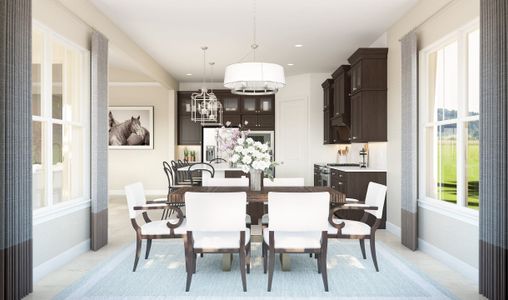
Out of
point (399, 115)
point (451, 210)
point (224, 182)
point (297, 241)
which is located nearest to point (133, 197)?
point (224, 182)

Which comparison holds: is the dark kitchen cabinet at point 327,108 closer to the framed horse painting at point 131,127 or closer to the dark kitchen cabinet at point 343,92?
the dark kitchen cabinet at point 343,92

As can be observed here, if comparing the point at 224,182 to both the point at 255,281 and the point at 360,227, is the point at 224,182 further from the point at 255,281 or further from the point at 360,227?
the point at 360,227

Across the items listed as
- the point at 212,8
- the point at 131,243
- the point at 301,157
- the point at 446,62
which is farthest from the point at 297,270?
the point at 301,157

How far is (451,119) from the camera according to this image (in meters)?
4.18

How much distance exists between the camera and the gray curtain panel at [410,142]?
4648 mm

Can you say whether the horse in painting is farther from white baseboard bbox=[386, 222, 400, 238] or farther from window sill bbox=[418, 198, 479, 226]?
window sill bbox=[418, 198, 479, 226]

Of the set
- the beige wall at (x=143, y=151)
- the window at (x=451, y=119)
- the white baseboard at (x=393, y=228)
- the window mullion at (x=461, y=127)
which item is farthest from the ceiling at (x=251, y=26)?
the white baseboard at (x=393, y=228)

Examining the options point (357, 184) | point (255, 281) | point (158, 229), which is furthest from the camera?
point (357, 184)

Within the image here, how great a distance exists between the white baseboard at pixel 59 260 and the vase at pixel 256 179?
1.99 m

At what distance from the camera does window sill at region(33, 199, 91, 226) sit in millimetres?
3672

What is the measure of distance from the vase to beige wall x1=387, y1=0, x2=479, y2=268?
6.26 feet

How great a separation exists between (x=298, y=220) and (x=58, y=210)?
2408 mm

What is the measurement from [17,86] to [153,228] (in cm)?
159

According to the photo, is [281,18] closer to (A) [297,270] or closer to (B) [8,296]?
(A) [297,270]
